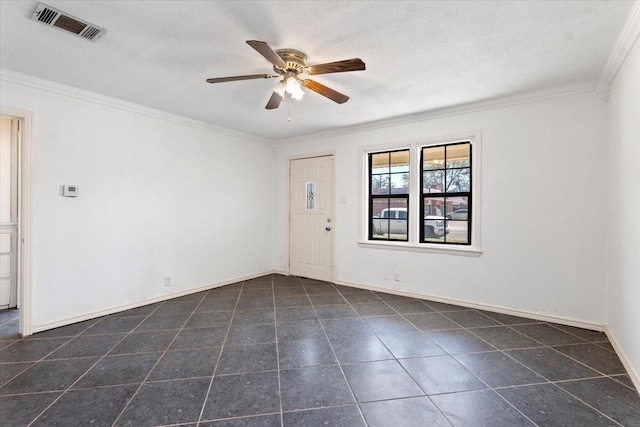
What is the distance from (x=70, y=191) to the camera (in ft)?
10.2

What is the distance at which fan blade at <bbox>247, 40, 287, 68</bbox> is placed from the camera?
1853mm

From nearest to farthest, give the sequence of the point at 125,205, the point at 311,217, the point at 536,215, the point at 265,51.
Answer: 1. the point at 265,51
2. the point at 536,215
3. the point at 125,205
4. the point at 311,217

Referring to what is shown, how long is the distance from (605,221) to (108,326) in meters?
5.11

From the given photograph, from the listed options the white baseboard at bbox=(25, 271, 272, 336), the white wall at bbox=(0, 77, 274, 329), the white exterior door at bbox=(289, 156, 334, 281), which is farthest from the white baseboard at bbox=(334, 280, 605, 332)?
the white wall at bbox=(0, 77, 274, 329)

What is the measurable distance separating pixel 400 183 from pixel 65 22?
3.83 meters

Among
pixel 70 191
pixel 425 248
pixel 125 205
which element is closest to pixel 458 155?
pixel 425 248

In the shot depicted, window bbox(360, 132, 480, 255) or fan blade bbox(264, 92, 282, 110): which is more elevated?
fan blade bbox(264, 92, 282, 110)

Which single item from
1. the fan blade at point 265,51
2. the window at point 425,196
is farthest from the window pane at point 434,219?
the fan blade at point 265,51

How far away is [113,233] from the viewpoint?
3.46 meters

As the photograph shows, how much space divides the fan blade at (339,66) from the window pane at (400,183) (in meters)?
2.33

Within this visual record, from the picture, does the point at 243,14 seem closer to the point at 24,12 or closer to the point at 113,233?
the point at 24,12

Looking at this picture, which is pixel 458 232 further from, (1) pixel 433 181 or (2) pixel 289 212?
(2) pixel 289 212

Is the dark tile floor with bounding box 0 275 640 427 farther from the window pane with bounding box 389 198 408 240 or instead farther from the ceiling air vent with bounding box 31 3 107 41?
the ceiling air vent with bounding box 31 3 107 41

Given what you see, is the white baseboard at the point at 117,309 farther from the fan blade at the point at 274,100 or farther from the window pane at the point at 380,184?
the fan blade at the point at 274,100
